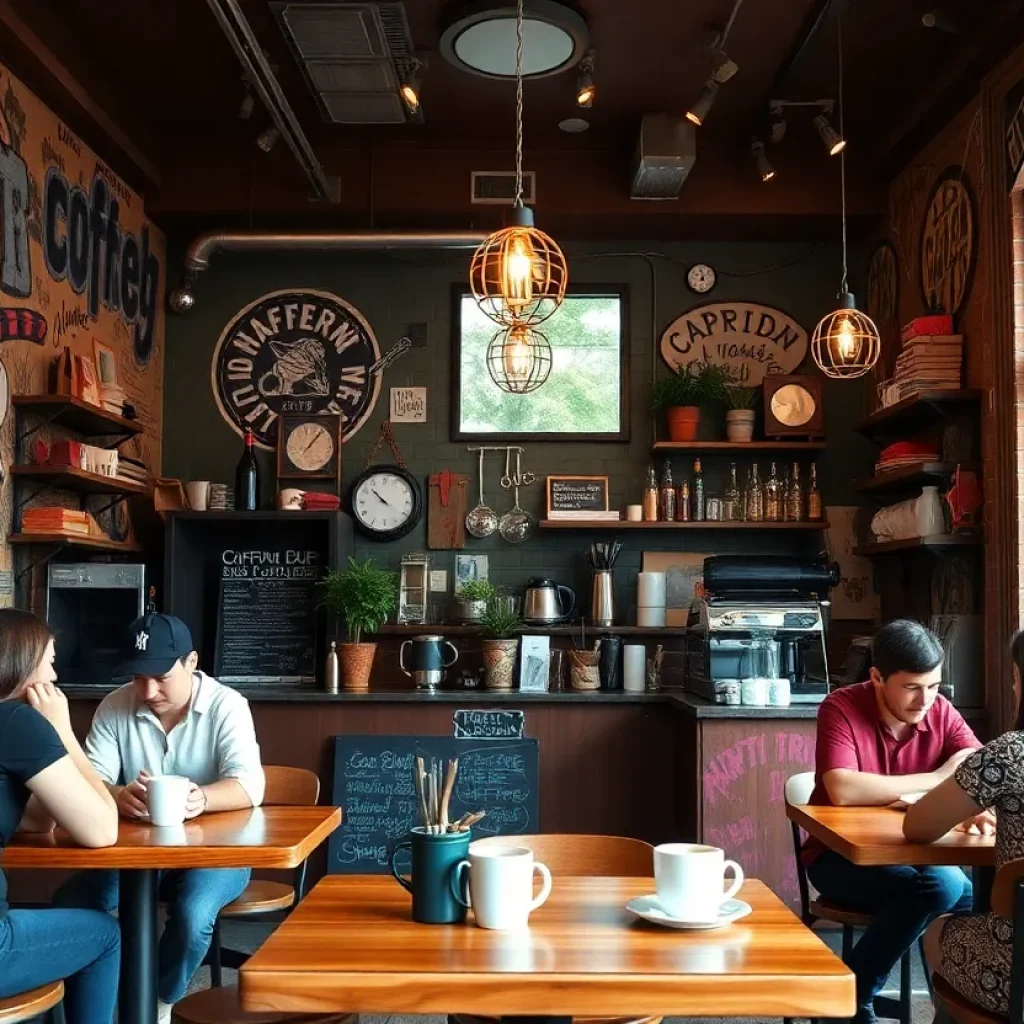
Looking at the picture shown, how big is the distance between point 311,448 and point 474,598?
1232mm

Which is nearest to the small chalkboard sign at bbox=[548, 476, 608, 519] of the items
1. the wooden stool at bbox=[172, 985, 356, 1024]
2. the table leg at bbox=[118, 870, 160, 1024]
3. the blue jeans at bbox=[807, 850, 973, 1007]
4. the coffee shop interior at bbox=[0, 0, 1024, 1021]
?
the coffee shop interior at bbox=[0, 0, 1024, 1021]

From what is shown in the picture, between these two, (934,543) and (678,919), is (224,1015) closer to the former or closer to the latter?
(678,919)

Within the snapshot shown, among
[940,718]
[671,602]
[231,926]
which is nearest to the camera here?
[940,718]

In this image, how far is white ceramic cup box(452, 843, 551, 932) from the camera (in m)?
1.84

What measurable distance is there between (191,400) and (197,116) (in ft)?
4.96

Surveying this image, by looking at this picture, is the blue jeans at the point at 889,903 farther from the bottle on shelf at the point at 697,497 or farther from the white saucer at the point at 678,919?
the bottle on shelf at the point at 697,497

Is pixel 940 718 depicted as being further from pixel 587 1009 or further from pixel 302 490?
pixel 302 490

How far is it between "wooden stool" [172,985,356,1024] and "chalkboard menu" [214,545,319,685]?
372cm

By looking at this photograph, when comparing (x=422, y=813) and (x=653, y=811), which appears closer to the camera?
(x=422, y=813)

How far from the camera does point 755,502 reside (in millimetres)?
6418

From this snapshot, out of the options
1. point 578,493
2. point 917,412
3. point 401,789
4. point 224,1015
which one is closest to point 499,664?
point 401,789

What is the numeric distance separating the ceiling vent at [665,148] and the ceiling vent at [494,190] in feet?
2.23

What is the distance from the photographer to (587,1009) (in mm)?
1621

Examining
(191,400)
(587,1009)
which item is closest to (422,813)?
(587,1009)
